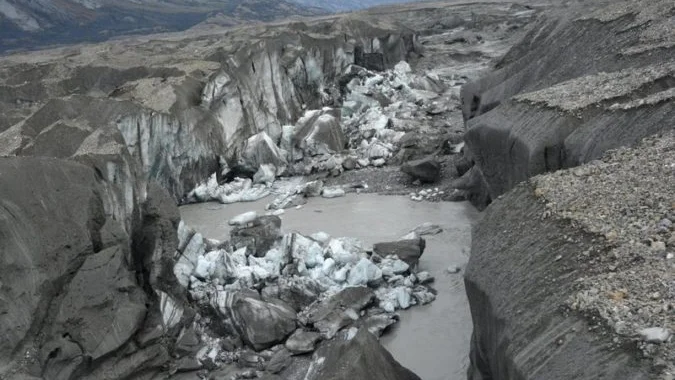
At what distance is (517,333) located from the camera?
6.68 meters

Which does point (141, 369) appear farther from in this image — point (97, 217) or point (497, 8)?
point (497, 8)

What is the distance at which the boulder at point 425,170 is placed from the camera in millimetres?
19031

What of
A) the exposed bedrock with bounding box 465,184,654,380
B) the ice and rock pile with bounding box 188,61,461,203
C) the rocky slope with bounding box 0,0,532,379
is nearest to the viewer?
the exposed bedrock with bounding box 465,184,654,380

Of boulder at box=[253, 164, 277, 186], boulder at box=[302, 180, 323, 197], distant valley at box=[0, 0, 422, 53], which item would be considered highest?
boulder at box=[302, 180, 323, 197]

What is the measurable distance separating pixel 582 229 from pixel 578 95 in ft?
19.4

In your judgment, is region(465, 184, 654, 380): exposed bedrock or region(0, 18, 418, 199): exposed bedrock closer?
region(465, 184, 654, 380): exposed bedrock

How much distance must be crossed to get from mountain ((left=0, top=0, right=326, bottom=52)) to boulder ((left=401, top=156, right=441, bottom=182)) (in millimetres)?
81926

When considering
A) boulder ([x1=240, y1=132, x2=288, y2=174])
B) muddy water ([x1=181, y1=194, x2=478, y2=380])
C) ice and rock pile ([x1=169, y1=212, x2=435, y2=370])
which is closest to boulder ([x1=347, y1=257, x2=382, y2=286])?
ice and rock pile ([x1=169, y1=212, x2=435, y2=370])

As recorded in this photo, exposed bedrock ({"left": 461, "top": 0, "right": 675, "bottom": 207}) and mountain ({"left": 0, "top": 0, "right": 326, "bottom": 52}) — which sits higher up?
exposed bedrock ({"left": 461, "top": 0, "right": 675, "bottom": 207})

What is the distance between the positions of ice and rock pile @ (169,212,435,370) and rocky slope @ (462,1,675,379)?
3070mm

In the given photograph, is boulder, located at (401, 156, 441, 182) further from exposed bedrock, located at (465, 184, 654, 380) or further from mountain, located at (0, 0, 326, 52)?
mountain, located at (0, 0, 326, 52)

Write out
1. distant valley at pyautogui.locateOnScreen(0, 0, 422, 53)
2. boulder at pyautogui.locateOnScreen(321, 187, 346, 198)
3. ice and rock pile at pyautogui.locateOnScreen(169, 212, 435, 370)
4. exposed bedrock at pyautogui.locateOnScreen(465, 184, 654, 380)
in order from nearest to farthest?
exposed bedrock at pyautogui.locateOnScreen(465, 184, 654, 380), ice and rock pile at pyautogui.locateOnScreen(169, 212, 435, 370), boulder at pyautogui.locateOnScreen(321, 187, 346, 198), distant valley at pyautogui.locateOnScreen(0, 0, 422, 53)

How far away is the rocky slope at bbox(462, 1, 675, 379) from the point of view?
5.70m

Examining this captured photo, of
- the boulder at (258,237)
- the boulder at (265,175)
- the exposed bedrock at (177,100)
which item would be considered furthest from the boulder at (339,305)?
the boulder at (265,175)
